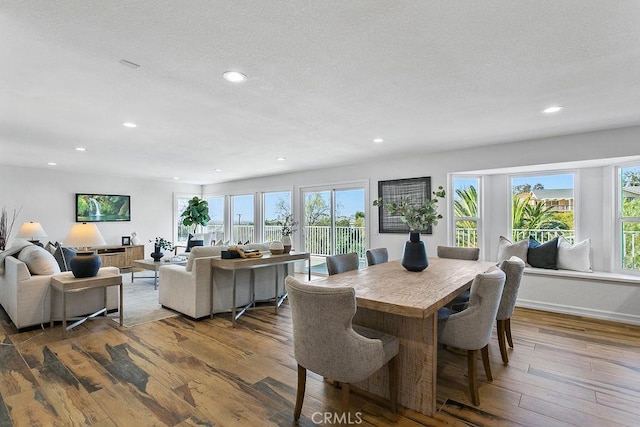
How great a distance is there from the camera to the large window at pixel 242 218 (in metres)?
8.33

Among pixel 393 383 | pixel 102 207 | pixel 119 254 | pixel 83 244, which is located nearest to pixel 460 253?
pixel 393 383

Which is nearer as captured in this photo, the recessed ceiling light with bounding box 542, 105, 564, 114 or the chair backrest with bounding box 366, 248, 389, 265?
the recessed ceiling light with bounding box 542, 105, 564, 114

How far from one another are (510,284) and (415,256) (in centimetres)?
80

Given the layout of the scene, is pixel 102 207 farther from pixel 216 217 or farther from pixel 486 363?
pixel 486 363

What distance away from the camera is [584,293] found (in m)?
4.09

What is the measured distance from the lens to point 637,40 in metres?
1.89

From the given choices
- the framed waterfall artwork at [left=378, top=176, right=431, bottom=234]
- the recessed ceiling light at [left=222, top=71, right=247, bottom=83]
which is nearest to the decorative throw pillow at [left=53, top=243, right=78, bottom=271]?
the recessed ceiling light at [left=222, top=71, right=247, bottom=83]

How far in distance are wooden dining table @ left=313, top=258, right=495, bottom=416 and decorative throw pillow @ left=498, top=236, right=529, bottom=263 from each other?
2.73 m

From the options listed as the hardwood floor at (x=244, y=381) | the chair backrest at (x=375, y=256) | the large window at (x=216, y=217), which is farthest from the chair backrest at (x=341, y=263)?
the large window at (x=216, y=217)

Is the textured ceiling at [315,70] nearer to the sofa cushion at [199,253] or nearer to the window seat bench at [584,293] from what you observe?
the sofa cushion at [199,253]

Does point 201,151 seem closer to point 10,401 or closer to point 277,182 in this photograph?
point 277,182

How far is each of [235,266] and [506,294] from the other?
280cm

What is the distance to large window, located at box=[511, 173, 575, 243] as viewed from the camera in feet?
15.1

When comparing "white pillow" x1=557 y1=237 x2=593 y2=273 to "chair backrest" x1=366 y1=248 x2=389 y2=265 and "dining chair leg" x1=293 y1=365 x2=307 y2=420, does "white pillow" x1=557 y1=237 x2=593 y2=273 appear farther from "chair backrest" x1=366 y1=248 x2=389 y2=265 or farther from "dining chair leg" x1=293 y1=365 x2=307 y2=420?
"dining chair leg" x1=293 y1=365 x2=307 y2=420
